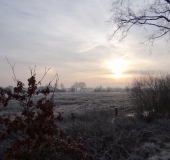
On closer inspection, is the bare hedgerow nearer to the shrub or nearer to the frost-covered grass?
the frost-covered grass

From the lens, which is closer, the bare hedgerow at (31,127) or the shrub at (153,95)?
the bare hedgerow at (31,127)

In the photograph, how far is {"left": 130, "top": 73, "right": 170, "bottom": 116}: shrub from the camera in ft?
45.8

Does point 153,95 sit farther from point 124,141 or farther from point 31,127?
point 31,127

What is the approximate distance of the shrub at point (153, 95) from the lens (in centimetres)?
1395

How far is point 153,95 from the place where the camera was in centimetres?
1425

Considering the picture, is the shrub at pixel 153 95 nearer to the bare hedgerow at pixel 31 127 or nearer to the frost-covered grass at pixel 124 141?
the frost-covered grass at pixel 124 141

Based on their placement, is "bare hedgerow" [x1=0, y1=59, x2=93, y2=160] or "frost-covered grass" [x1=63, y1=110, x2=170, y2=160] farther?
"frost-covered grass" [x1=63, y1=110, x2=170, y2=160]

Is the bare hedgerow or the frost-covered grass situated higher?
the bare hedgerow

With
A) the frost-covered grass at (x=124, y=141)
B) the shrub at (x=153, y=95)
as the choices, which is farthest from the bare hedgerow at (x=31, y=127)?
the shrub at (x=153, y=95)

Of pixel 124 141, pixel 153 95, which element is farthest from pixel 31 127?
pixel 153 95

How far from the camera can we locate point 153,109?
14.2 meters

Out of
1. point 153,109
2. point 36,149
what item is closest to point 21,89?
point 36,149

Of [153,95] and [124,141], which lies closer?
[124,141]

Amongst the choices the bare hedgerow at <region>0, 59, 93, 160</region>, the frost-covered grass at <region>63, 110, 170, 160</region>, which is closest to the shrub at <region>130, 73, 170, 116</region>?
the frost-covered grass at <region>63, 110, 170, 160</region>
